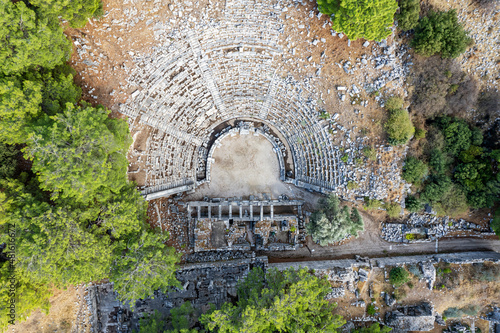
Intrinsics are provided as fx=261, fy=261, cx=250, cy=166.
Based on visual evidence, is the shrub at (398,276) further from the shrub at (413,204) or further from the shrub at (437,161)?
the shrub at (437,161)

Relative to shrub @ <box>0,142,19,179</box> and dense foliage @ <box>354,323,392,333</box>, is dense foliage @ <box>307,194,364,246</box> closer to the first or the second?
dense foliage @ <box>354,323,392,333</box>

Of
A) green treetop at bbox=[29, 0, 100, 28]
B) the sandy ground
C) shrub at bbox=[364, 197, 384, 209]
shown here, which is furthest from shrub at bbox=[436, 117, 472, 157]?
green treetop at bbox=[29, 0, 100, 28]

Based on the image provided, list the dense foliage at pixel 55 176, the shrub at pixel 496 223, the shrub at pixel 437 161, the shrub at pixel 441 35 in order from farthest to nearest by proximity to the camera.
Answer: the shrub at pixel 437 161, the shrub at pixel 496 223, the shrub at pixel 441 35, the dense foliage at pixel 55 176

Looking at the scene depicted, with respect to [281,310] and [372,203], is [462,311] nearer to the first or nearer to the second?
[372,203]

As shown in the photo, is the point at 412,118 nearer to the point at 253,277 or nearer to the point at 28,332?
the point at 253,277

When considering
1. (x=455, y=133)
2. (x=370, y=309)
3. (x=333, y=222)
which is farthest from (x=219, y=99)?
(x=370, y=309)

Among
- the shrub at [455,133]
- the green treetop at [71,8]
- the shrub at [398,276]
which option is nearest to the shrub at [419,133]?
the shrub at [455,133]
